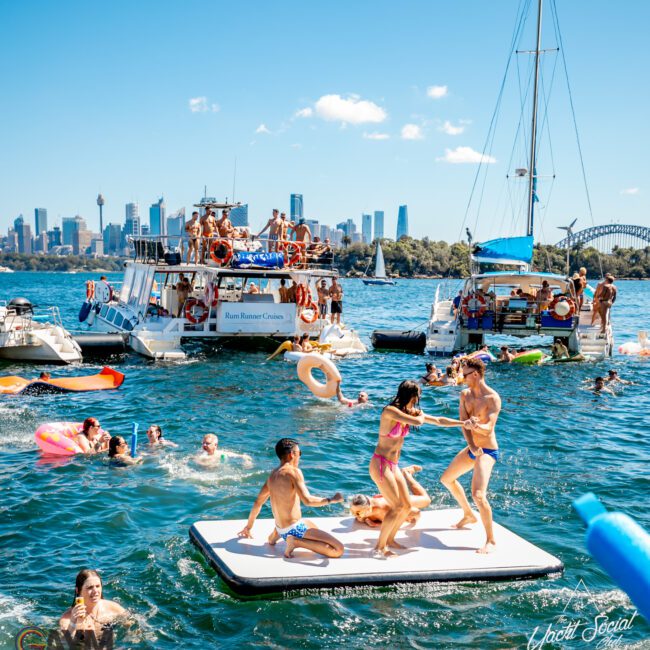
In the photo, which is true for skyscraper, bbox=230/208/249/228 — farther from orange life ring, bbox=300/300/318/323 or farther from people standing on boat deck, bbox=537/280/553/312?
people standing on boat deck, bbox=537/280/553/312

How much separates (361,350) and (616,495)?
1552cm

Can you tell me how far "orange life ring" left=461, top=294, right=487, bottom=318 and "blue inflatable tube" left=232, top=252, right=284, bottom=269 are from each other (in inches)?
271

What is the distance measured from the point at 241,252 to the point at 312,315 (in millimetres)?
3435

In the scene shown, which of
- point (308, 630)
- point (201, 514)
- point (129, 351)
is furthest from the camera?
point (129, 351)

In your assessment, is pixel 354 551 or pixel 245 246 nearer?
pixel 354 551

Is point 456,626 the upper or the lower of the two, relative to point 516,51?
lower

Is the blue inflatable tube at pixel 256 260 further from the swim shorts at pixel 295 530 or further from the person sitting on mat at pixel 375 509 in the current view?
the swim shorts at pixel 295 530

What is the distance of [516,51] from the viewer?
33312mm

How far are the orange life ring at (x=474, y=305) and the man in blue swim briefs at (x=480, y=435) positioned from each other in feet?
58.7

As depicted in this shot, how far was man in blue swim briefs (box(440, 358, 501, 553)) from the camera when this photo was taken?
8.26 metres

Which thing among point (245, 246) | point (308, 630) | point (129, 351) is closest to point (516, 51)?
point (245, 246)

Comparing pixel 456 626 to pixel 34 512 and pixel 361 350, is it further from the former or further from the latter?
pixel 361 350

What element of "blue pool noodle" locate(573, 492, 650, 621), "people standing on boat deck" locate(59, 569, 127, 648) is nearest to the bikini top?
"people standing on boat deck" locate(59, 569, 127, 648)

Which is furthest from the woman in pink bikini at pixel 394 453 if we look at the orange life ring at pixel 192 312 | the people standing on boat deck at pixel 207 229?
the people standing on boat deck at pixel 207 229
